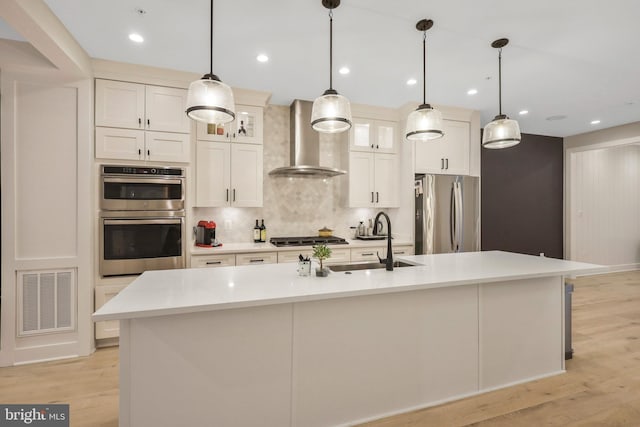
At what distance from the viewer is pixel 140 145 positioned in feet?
10.6

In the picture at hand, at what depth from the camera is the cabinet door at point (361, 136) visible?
4316 mm

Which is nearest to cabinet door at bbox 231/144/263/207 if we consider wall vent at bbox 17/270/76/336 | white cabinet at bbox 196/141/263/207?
white cabinet at bbox 196/141/263/207

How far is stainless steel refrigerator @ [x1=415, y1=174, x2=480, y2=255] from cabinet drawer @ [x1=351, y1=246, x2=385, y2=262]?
59 cm

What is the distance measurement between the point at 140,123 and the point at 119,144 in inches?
11.7

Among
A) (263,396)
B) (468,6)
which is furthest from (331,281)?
(468,6)

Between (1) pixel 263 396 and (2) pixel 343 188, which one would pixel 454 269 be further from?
(2) pixel 343 188

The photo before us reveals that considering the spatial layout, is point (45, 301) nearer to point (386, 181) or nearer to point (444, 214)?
point (386, 181)

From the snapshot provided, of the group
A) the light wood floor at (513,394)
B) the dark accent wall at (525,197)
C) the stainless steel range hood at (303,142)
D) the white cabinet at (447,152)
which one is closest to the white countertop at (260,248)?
the stainless steel range hood at (303,142)

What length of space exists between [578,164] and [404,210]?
178 inches

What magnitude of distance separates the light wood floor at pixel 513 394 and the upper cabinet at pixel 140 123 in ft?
6.46

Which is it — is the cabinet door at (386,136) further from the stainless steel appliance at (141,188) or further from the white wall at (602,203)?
the white wall at (602,203)

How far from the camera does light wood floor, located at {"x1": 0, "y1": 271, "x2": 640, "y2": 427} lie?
2.01 metres

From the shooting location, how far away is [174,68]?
3.25m

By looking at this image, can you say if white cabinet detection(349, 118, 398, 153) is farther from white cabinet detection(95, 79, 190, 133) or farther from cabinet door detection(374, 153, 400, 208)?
white cabinet detection(95, 79, 190, 133)
